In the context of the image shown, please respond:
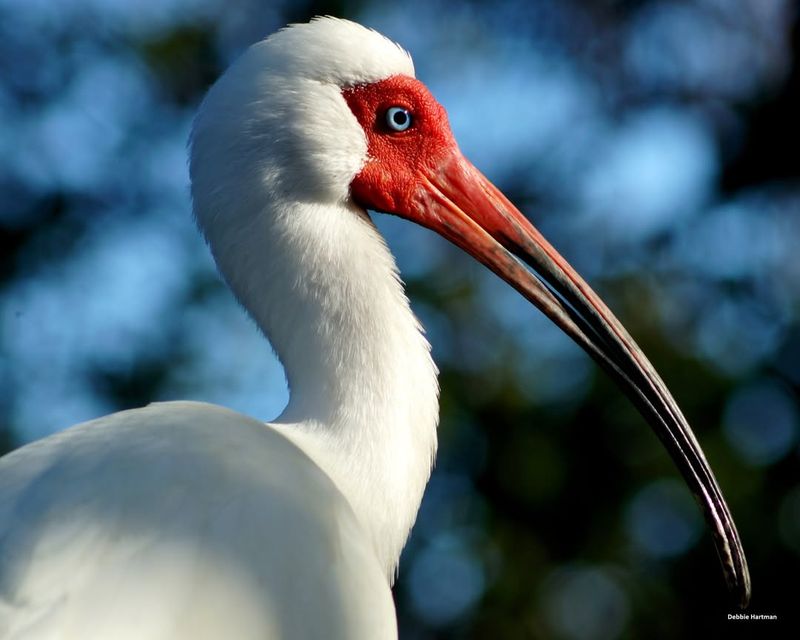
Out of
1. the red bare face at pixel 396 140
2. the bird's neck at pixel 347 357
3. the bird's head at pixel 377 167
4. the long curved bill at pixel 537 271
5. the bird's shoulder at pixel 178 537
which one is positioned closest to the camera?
the bird's shoulder at pixel 178 537

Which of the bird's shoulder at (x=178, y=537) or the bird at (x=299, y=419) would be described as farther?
the bird at (x=299, y=419)

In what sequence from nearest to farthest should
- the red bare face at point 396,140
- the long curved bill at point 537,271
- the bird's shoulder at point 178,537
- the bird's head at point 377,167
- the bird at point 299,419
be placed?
the bird's shoulder at point 178,537, the bird at point 299,419, the bird's head at point 377,167, the red bare face at point 396,140, the long curved bill at point 537,271

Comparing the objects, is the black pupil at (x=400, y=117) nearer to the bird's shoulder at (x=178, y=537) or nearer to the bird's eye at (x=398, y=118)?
the bird's eye at (x=398, y=118)

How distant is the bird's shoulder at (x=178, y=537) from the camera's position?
2.62 m

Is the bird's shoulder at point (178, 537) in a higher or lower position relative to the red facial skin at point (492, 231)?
lower

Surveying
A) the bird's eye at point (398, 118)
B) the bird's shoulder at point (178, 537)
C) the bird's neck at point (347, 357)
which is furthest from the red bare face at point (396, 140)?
the bird's shoulder at point (178, 537)

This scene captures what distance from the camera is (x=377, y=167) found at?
3.97m

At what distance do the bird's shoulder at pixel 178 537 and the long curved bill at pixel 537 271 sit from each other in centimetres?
113

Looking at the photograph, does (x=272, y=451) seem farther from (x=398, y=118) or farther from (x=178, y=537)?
(x=398, y=118)

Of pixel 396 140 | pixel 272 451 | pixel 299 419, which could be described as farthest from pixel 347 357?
pixel 396 140

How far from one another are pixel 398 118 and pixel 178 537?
5.55 feet

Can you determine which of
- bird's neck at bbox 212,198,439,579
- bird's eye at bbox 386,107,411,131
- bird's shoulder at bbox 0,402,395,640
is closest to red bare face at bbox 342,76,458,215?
bird's eye at bbox 386,107,411,131

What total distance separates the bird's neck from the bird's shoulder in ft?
0.80

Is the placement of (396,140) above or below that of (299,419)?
above
